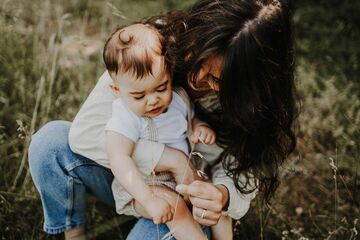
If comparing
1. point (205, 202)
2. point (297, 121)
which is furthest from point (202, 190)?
point (297, 121)

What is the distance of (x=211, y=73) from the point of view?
5.54 feet

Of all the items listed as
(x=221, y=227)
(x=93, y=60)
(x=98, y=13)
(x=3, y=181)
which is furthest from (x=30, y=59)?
(x=221, y=227)

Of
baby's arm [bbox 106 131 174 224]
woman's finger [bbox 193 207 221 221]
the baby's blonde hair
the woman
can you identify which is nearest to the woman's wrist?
the woman

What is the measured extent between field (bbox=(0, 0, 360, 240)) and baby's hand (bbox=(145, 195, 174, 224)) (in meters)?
0.58

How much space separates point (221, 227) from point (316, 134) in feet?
3.63

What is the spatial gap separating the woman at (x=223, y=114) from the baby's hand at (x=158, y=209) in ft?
0.30

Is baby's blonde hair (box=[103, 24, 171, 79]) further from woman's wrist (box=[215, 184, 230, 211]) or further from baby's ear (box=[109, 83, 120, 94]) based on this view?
woman's wrist (box=[215, 184, 230, 211])

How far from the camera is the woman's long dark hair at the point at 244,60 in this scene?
1.62 metres

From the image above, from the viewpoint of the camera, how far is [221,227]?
1967 mm

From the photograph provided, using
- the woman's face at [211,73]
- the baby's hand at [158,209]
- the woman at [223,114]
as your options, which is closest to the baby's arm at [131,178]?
the baby's hand at [158,209]

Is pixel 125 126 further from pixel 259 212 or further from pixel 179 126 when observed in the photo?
pixel 259 212

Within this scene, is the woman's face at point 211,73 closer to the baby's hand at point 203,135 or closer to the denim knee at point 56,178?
the baby's hand at point 203,135

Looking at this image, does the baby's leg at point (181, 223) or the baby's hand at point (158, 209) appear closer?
the baby's hand at point (158, 209)

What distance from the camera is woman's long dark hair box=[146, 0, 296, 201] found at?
1615 millimetres
